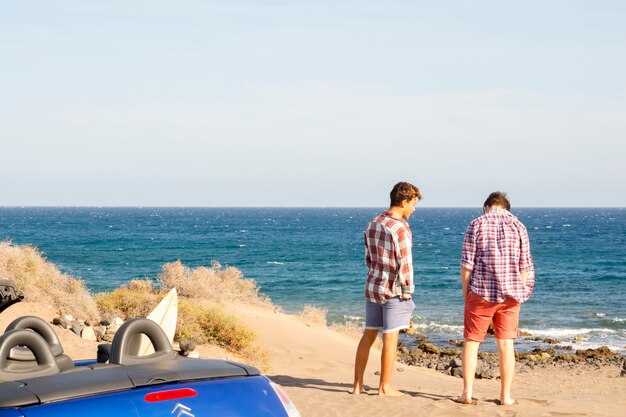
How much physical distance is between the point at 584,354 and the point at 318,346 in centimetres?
749

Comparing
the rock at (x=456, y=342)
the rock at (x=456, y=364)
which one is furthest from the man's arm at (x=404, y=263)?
the rock at (x=456, y=342)

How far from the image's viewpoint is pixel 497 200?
835 centimetres

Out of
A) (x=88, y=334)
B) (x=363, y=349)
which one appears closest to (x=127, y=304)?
(x=88, y=334)

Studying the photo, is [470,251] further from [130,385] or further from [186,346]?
[186,346]

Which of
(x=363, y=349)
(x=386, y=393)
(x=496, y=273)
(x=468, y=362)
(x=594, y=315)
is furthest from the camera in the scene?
(x=594, y=315)

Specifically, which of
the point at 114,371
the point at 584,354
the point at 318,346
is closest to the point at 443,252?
the point at 584,354

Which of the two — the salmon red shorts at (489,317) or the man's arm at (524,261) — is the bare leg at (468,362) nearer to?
the salmon red shorts at (489,317)

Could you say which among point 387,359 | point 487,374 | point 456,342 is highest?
point 387,359

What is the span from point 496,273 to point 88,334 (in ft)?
23.6

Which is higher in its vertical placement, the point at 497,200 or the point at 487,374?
the point at 497,200

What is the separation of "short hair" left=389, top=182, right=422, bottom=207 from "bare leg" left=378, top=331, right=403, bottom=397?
1230 mm

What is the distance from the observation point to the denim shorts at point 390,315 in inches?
329

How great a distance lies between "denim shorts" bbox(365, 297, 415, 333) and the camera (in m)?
8.36

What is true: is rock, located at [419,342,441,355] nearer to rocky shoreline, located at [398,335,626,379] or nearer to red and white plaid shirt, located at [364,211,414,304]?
rocky shoreline, located at [398,335,626,379]
